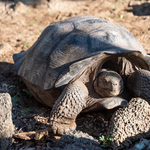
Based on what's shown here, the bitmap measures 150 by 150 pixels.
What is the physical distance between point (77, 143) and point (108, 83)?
96 cm

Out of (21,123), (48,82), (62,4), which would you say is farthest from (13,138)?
(62,4)

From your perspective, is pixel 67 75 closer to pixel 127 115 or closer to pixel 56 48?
pixel 56 48

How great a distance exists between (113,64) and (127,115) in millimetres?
917

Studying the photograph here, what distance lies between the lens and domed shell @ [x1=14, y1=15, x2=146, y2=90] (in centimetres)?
271

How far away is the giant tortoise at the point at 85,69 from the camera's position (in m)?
2.68

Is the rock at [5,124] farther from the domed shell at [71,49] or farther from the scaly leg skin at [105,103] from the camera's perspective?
the scaly leg skin at [105,103]

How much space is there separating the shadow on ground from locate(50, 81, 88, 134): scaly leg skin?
523 centimetres

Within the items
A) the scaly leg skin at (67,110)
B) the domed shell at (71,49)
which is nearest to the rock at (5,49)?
the domed shell at (71,49)

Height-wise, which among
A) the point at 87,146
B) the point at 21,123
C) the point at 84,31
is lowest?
the point at 21,123

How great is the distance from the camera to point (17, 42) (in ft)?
18.1

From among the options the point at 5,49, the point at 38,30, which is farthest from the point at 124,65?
the point at 38,30

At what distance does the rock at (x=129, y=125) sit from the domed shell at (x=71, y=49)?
2.27ft

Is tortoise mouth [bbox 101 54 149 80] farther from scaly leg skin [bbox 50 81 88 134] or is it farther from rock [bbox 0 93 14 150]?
rock [bbox 0 93 14 150]

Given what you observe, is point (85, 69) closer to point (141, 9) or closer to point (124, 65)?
point (124, 65)
